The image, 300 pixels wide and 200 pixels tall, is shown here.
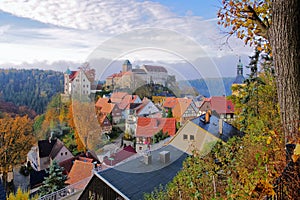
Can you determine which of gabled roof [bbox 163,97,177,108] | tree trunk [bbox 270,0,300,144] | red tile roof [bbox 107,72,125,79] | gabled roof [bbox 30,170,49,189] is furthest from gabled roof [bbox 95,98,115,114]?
gabled roof [bbox 30,170,49,189]

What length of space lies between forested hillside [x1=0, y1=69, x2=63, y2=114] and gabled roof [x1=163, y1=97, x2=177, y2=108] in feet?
50.6

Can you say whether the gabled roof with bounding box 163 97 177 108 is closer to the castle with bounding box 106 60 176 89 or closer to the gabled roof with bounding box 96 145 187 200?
the castle with bounding box 106 60 176 89

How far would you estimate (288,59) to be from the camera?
6.90 feet

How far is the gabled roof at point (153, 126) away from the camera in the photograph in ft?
6.25

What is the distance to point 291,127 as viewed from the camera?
2211 mm

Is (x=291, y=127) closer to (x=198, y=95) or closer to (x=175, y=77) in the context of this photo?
(x=198, y=95)

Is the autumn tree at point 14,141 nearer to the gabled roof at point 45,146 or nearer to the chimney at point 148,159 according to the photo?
the gabled roof at point 45,146

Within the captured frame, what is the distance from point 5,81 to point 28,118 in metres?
3.31

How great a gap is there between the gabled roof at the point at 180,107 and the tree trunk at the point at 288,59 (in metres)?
0.98

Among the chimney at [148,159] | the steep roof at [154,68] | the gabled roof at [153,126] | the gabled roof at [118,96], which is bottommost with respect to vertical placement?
the chimney at [148,159]

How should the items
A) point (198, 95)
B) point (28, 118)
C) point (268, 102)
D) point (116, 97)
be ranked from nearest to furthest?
point (116, 97)
point (198, 95)
point (268, 102)
point (28, 118)

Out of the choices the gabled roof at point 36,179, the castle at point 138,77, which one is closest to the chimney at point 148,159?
the castle at point 138,77

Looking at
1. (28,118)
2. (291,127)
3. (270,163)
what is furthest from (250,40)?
(28,118)

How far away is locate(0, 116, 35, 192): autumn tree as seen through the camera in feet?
48.4
